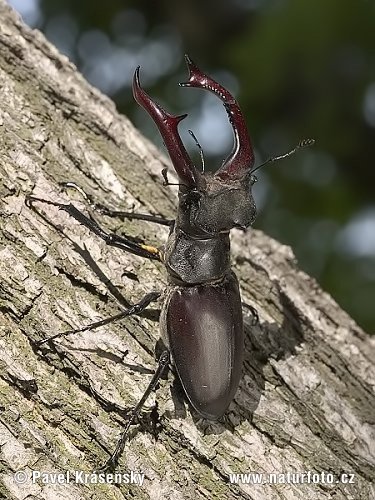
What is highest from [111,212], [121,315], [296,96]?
[296,96]

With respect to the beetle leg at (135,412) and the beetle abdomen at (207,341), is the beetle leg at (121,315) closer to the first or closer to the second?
the beetle abdomen at (207,341)

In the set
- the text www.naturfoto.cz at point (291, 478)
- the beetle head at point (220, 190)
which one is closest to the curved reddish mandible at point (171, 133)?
the beetle head at point (220, 190)

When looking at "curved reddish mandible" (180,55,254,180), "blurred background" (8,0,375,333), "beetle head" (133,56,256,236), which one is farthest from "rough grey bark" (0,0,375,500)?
"blurred background" (8,0,375,333)

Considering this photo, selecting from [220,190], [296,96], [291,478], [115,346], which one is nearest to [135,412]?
[115,346]

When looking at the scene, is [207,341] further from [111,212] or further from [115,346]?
[111,212]

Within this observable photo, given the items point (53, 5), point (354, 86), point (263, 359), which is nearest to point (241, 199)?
point (263, 359)

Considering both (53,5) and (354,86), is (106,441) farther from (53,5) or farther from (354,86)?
(53,5)
